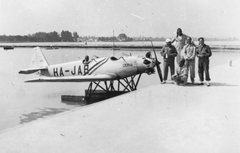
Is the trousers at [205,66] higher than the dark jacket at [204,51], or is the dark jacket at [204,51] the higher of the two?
the dark jacket at [204,51]

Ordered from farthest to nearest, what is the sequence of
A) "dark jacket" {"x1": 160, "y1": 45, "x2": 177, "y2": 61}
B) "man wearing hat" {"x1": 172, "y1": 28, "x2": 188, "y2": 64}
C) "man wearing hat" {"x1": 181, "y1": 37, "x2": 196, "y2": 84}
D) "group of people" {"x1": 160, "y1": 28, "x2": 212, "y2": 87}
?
"man wearing hat" {"x1": 172, "y1": 28, "x2": 188, "y2": 64} → "dark jacket" {"x1": 160, "y1": 45, "x2": 177, "y2": 61} → "man wearing hat" {"x1": 181, "y1": 37, "x2": 196, "y2": 84} → "group of people" {"x1": 160, "y1": 28, "x2": 212, "y2": 87}

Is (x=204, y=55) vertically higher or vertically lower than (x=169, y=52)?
lower

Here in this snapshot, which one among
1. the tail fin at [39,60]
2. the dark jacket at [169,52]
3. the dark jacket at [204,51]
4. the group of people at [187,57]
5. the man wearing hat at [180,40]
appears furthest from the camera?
the tail fin at [39,60]

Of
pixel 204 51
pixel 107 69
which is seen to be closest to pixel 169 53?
pixel 204 51

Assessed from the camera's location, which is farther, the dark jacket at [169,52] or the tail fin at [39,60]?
the tail fin at [39,60]

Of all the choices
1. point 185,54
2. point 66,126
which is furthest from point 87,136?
point 185,54

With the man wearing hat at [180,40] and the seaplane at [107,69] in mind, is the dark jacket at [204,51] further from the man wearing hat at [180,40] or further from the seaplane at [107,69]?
the seaplane at [107,69]

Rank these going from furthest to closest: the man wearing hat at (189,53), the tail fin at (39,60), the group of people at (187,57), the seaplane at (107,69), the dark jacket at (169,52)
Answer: the tail fin at (39,60), the seaplane at (107,69), the dark jacket at (169,52), the man wearing hat at (189,53), the group of people at (187,57)

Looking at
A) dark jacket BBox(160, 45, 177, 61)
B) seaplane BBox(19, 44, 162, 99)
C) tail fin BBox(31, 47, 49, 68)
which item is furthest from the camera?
tail fin BBox(31, 47, 49, 68)

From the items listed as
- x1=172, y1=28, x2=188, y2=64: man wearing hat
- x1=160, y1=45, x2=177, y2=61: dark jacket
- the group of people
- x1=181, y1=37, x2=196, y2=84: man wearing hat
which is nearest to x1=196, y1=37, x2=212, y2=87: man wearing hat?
the group of people

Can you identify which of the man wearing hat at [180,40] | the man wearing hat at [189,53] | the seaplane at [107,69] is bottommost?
the seaplane at [107,69]

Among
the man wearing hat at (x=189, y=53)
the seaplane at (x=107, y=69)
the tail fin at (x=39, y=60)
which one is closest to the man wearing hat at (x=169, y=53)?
the man wearing hat at (x=189, y=53)

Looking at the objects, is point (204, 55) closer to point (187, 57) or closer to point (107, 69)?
point (187, 57)

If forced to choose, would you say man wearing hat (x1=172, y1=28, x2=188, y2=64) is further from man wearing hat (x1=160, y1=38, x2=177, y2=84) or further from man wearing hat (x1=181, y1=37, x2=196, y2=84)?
man wearing hat (x1=181, y1=37, x2=196, y2=84)
